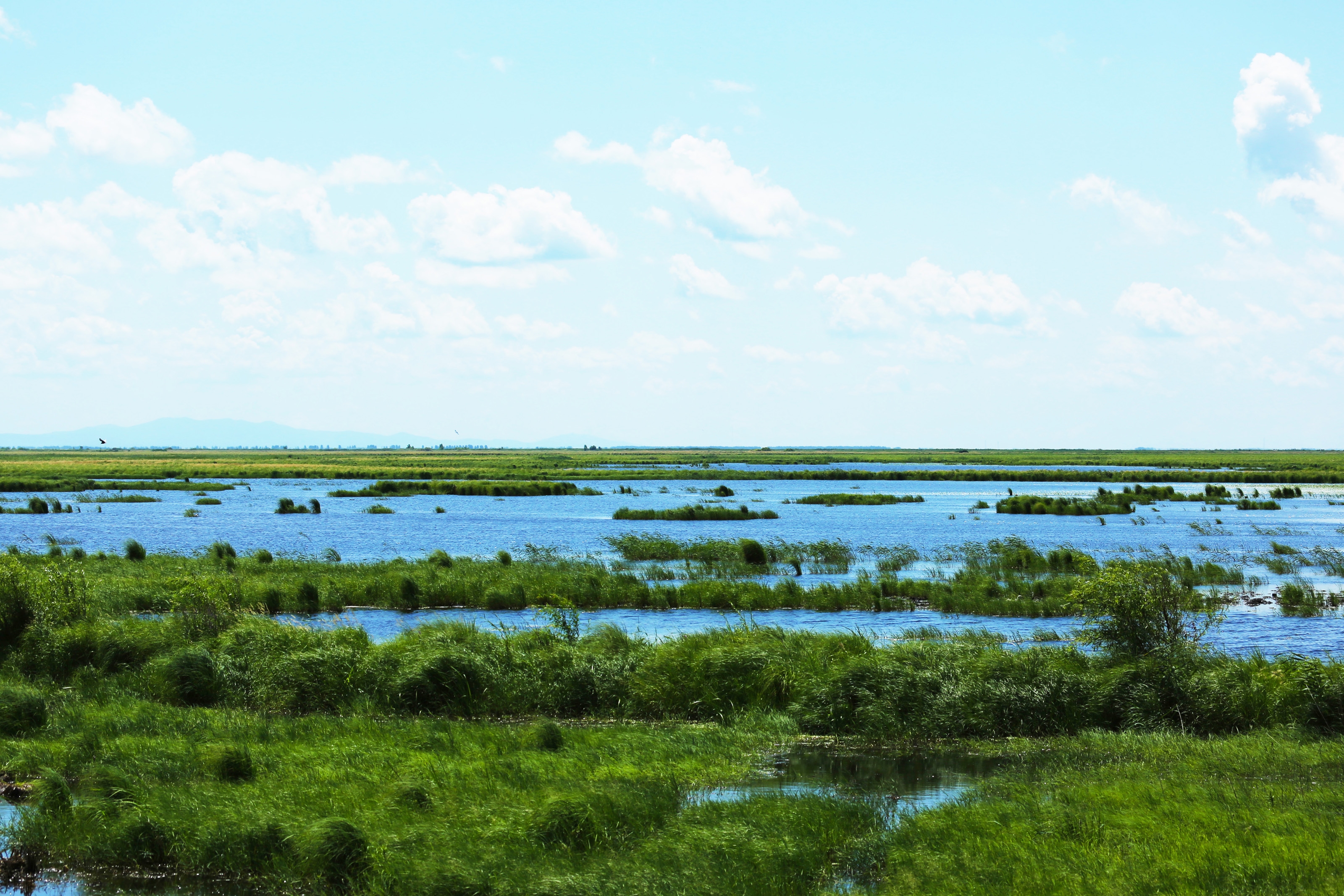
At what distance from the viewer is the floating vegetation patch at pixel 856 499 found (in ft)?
308

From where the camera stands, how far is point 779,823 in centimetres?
1434

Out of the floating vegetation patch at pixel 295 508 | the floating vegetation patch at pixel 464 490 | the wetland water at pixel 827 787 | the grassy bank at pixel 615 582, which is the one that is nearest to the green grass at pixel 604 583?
the grassy bank at pixel 615 582

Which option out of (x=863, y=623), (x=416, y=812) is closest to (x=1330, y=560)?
(x=863, y=623)

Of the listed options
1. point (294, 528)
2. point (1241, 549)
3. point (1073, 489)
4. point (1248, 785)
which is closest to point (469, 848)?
point (1248, 785)

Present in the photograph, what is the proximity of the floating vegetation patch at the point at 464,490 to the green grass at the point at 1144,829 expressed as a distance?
86071 millimetres

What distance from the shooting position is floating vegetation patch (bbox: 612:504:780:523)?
246ft

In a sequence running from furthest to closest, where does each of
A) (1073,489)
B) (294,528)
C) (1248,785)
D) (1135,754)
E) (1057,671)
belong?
1. (1073,489)
2. (294,528)
3. (1057,671)
4. (1135,754)
5. (1248,785)

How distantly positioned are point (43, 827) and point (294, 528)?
186 ft

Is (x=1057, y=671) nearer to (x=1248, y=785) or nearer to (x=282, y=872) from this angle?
(x=1248, y=785)

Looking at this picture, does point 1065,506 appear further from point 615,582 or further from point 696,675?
point 696,675

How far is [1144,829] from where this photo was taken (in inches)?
543

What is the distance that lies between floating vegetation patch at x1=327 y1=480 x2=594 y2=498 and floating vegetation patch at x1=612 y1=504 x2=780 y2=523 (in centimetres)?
2637

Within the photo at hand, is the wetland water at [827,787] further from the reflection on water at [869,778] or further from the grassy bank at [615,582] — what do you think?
the grassy bank at [615,582]

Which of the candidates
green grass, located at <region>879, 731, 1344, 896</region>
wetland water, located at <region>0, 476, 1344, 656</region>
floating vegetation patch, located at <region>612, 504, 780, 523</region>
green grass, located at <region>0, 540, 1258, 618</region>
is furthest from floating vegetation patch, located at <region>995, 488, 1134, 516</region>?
green grass, located at <region>879, 731, 1344, 896</region>
